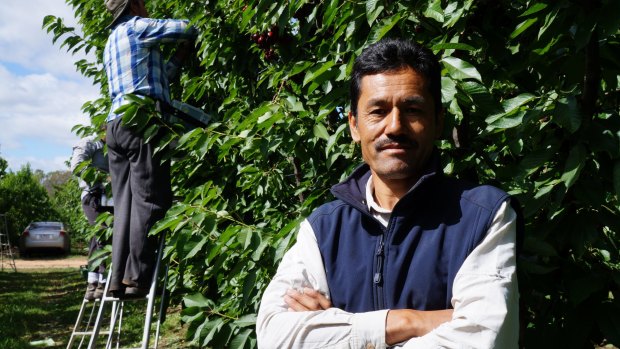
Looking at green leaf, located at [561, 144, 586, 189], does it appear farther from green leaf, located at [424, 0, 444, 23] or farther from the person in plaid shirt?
the person in plaid shirt

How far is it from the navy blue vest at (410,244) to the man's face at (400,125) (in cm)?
8

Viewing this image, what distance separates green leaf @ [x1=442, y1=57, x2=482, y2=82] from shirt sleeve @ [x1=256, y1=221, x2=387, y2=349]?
2.21 feet

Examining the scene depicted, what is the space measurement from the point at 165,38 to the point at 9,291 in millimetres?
15746

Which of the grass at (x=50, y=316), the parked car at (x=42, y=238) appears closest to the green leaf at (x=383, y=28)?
the grass at (x=50, y=316)

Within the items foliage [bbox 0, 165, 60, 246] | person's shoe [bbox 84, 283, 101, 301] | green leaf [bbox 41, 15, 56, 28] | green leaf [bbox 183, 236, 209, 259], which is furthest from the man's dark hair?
foliage [bbox 0, 165, 60, 246]

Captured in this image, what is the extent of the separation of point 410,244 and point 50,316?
453 inches

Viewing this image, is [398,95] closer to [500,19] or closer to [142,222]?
[500,19]

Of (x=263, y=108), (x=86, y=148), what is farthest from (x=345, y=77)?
(x=86, y=148)

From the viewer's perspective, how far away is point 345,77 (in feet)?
7.99

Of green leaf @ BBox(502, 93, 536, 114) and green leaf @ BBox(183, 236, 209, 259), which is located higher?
green leaf @ BBox(502, 93, 536, 114)

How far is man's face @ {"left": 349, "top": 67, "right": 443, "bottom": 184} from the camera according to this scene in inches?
73.8

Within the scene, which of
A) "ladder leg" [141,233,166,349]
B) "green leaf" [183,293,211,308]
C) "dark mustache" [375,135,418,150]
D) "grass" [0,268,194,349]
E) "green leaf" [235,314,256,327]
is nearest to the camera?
"dark mustache" [375,135,418,150]

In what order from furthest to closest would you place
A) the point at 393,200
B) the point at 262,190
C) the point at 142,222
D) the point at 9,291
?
the point at 9,291
the point at 142,222
the point at 262,190
the point at 393,200

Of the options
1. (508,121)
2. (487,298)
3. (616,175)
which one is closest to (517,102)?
(508,121)
